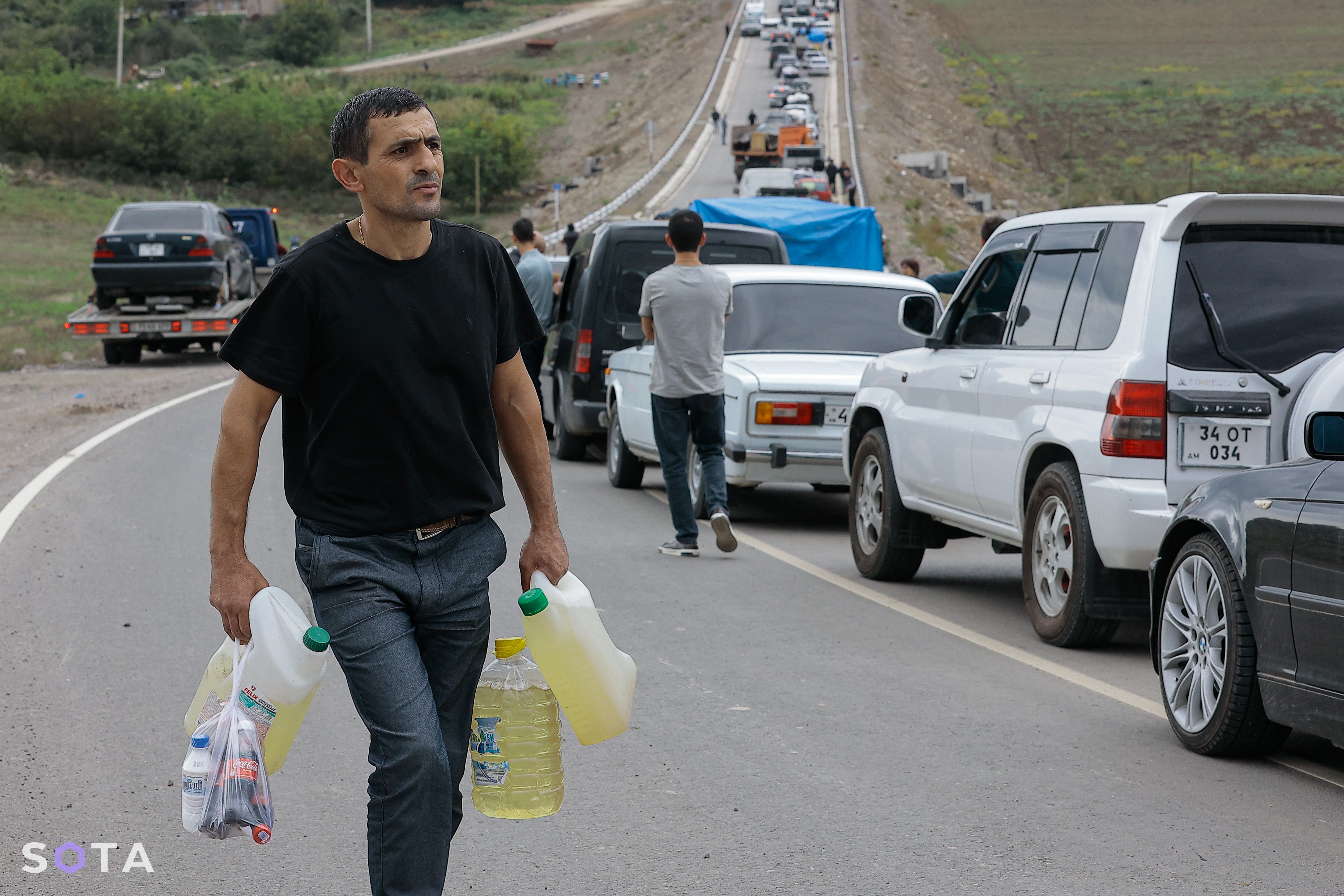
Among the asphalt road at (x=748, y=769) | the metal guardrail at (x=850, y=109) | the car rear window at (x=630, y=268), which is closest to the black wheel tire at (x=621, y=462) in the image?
the car rear window at (x=630, y=268)

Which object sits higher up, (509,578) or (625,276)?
(625,276)

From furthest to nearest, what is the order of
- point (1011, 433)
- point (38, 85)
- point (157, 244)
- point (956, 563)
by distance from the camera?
point (38, 85), point (157, 244), point (956, 563), point (1011, 433)

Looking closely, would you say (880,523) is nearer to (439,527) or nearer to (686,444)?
(686,444)

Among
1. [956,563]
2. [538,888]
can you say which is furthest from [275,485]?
[538,888]

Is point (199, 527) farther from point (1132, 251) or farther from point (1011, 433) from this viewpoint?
point (1132, 251)

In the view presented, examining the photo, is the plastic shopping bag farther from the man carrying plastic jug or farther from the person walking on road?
the person walking on road

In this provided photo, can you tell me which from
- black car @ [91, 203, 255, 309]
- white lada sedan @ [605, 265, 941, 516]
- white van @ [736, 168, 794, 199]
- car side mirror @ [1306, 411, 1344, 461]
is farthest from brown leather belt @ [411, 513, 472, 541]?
white van @ [736, 168, 794, 199]

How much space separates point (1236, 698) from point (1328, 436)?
1106 mm

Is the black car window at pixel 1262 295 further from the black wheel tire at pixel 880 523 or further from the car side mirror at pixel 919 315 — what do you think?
the black wheel tire at pixel 880 523

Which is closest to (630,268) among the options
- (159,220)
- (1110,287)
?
(1110,287)

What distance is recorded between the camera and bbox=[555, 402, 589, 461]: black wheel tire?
54.3ft

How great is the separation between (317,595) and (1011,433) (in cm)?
515

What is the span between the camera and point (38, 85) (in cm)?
9138

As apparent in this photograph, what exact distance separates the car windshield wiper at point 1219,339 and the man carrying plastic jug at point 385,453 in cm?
440
